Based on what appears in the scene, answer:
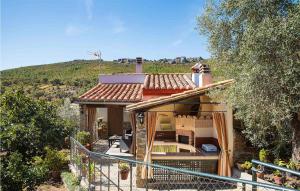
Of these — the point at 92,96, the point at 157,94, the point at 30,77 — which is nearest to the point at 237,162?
the point at 157,94

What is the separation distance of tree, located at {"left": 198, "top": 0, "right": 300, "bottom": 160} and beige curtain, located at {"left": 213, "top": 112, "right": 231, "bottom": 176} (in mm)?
1274

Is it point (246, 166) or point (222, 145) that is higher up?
point (222, 145)

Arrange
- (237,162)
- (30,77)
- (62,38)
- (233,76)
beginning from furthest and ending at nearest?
(30,77), (62,38), (237,162), (233,76)

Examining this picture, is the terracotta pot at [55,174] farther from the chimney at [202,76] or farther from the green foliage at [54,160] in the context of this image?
the chimney at [202,76]

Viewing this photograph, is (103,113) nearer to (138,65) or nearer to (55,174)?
(138,65)

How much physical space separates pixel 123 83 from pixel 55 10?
7.44 metres

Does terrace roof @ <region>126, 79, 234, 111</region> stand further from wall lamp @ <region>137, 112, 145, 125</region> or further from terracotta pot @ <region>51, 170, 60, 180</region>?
terracotta pot @ <region>51, 170, 60, 180</region>

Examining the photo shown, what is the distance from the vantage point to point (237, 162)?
14781 millimetres

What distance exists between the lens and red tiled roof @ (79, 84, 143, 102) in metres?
18.9

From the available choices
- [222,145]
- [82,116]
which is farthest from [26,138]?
[222,145]

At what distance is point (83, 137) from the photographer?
57.9 ft

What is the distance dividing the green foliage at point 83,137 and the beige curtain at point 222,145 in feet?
23.4

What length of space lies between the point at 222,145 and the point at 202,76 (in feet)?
21.1

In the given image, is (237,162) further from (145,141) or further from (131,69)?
(131,69)
